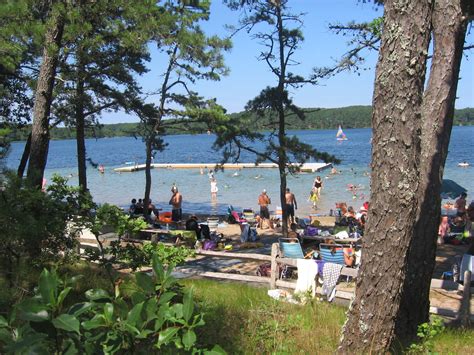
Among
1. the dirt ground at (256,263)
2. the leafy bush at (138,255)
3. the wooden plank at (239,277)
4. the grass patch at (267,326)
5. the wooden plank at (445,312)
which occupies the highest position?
the leafy bush at (138,255)

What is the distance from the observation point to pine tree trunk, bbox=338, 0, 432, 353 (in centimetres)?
323

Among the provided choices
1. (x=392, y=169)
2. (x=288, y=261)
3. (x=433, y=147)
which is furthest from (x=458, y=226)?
(x=392, y=169)

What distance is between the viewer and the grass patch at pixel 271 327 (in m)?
3.77

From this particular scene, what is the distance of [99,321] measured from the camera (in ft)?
6.19

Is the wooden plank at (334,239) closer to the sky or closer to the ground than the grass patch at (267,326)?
closer to the ground

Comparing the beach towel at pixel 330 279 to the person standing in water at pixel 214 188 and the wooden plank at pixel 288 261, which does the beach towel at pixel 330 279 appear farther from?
the person standing in water at pixel 214 188

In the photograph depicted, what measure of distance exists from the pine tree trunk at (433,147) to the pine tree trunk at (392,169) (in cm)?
162

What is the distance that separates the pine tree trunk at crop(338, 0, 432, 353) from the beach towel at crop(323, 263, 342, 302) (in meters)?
3.53

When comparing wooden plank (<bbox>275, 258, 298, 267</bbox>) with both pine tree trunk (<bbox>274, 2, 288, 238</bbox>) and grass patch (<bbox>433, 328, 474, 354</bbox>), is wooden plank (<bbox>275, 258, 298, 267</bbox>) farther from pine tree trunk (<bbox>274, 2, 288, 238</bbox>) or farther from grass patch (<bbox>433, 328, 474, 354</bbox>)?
pine tree trunk (<bbox>274, 2, 288, 238</bbox>)

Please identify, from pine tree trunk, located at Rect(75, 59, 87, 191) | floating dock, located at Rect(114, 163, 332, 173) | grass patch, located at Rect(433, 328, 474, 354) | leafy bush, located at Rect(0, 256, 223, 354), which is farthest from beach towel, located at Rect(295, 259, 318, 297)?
floating dock, located at Rect(114, 163, 332, 173)

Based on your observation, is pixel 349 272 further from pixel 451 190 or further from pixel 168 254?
pixel 451 190

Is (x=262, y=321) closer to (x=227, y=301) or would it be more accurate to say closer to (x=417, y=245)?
(x=227, y=301)

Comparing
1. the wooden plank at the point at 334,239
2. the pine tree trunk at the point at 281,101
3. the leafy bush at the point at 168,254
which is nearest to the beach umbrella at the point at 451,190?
the wooden plank at the point at 334,239

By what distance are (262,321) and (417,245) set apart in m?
2.03
